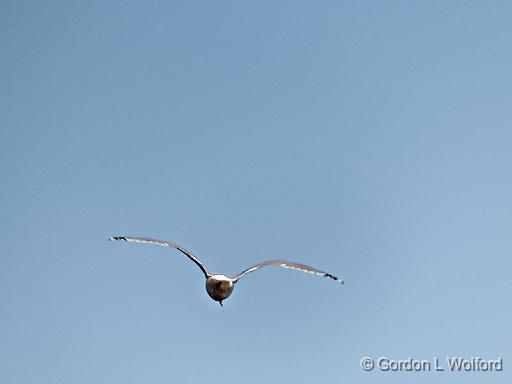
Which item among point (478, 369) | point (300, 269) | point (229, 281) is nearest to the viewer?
point (229, 281)

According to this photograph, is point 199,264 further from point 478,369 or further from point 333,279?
point 478,369

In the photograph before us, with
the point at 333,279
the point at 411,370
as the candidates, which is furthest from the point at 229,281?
the point at 411,370

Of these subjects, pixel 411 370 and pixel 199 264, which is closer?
pixel 199 264

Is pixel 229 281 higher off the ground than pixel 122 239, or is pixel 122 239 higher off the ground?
pixel 122 239

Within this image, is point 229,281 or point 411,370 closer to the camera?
point 229,281

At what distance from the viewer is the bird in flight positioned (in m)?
61.6

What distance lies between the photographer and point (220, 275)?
62.2 m

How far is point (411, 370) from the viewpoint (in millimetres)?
88438

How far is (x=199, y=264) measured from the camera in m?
63.8

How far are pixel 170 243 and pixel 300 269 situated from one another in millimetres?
10428

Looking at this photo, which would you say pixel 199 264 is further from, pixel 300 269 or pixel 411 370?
pixel 411 370

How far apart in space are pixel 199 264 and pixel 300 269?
26.9 ft

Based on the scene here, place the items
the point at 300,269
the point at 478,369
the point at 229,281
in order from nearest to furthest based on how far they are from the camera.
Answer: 1. the point at 229,281
2. the point at 300,269
3. the point at 478,369

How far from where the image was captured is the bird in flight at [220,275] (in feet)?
202
